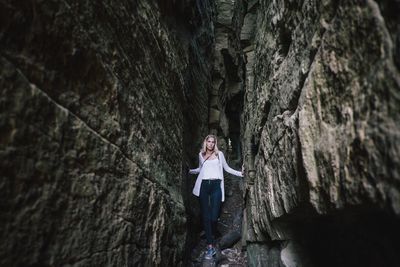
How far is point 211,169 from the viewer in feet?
21.7

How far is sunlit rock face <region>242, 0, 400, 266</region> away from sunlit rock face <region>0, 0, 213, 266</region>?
1.57 m

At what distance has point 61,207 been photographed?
2104 mm

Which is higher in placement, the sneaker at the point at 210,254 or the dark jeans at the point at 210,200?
the dark jeans at the point at 210,200

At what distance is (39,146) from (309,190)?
1.89 metres

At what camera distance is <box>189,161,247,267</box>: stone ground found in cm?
651

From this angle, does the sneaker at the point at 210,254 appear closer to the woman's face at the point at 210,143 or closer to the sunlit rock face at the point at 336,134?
the woman's face at the point at 210,143

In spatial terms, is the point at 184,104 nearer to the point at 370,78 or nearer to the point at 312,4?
the point at 312,4

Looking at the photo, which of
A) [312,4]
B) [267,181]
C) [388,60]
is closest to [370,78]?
[388,60]

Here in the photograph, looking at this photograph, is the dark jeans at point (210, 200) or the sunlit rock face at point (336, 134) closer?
the sunlit rock face at point (336, 134)

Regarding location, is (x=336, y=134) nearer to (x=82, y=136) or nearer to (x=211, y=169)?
(x=82, y=136)

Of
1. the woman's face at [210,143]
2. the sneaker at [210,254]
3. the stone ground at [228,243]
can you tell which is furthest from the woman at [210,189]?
the stone ground at [228,243]

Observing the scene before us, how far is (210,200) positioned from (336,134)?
4.97m

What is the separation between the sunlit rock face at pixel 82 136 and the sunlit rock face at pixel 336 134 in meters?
1.57

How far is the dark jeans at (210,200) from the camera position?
656cm
